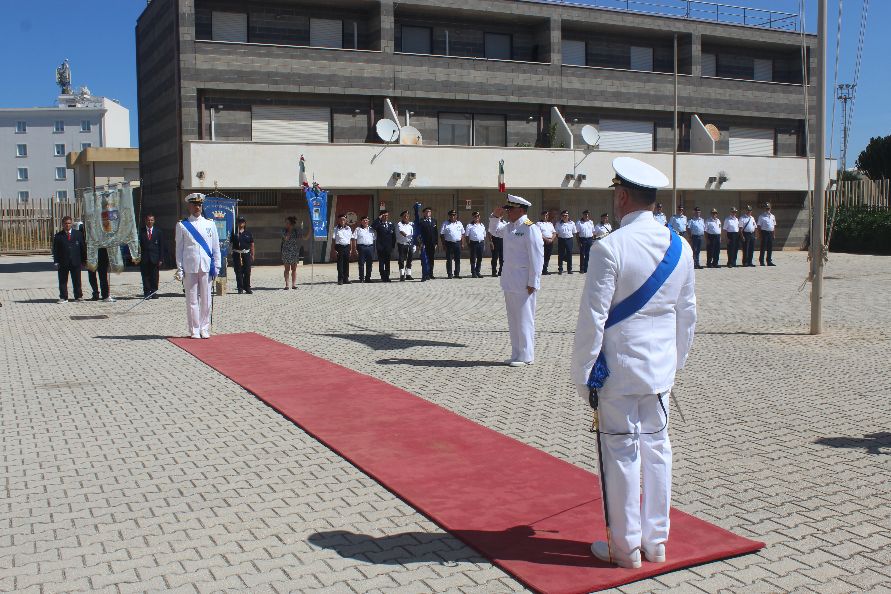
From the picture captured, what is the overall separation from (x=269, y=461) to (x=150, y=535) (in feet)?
5.44

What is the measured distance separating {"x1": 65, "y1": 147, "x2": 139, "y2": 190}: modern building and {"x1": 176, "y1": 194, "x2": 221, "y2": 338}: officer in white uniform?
30.0 meters

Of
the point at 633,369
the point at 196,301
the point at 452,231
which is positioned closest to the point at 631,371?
the point at 633,369

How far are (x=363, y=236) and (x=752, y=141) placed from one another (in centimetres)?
2415

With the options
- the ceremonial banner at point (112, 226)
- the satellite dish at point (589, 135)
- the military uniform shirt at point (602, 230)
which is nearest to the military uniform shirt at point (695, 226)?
the military uniform shirt at point (602, 230)

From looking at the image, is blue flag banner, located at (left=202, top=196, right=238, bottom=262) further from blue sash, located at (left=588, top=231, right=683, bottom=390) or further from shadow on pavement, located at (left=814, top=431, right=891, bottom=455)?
blue sash, located at (left=588, top=231, right=683, bottom=390)

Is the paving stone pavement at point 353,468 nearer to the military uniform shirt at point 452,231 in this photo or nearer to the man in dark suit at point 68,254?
the man in dark suit at point 68,254

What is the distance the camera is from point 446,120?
3403 centimetres

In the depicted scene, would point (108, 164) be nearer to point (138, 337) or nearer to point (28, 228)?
point (28, 228)

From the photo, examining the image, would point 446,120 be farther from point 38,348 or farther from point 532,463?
point 532,463

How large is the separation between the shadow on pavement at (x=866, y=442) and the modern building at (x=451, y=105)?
77.3 ft

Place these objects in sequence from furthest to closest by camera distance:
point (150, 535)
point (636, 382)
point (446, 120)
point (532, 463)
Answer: point (446, 120)
point (532, 463)
point (150, 535)
point (636, 382)

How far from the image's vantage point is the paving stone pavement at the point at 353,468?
15.7ft

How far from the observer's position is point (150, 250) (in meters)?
19.7

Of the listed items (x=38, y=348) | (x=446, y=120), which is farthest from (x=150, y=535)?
(x=446, y=120)
